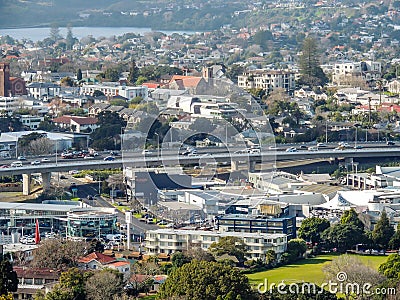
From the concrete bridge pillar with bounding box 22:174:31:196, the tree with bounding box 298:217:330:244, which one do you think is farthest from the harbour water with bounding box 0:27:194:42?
the tree with bounding box 298:217:330:244

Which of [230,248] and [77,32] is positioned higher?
[230,248]

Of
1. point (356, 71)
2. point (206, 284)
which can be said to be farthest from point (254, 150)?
point (356, 71)

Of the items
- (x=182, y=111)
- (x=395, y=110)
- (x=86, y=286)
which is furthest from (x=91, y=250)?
(x=395, y=110)

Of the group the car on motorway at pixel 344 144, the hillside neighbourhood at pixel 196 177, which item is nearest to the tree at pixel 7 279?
the hillside neighbourhood at pixel 196 177

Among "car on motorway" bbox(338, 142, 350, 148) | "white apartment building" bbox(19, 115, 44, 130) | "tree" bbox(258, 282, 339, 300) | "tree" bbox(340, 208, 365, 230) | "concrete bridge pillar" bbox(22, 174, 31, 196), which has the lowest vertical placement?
"concrete bridge pillar" bbox(22, 174, 31, 196)

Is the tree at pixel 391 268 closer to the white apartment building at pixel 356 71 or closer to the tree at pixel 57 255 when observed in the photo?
the tree at pixel 57 255

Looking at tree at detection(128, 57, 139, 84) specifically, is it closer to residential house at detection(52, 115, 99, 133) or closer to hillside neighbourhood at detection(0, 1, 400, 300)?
hillside neighbourhood at detection(0, 1, 400, 300)

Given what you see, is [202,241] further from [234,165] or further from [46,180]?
[234,165]
